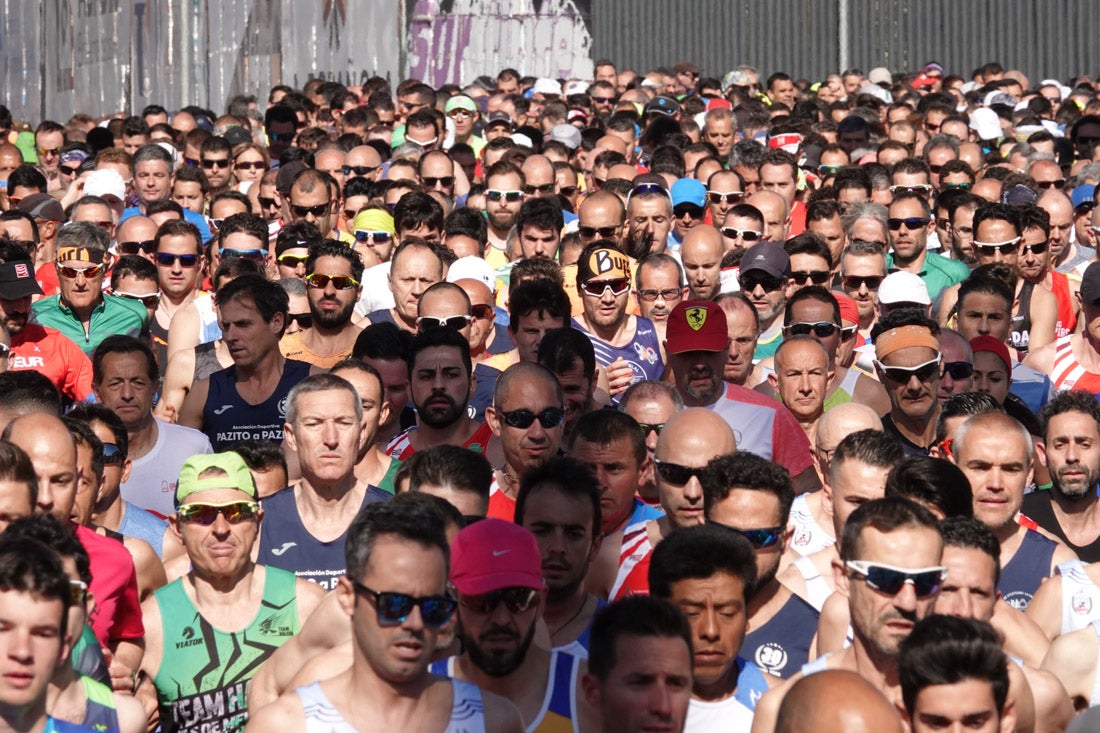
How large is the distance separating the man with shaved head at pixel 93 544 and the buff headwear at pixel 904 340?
4.21 metres

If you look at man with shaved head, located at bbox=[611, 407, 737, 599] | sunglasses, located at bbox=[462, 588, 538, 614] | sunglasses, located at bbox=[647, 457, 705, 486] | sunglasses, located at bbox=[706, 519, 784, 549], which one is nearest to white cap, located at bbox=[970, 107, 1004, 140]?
man with shaved head, located at bbox=[611, 407, 737, 599]

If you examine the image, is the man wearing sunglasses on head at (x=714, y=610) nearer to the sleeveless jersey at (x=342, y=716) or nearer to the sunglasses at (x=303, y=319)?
the sleeveless jersey at (x=342, y=716)

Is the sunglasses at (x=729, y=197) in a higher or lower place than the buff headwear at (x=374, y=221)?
higher

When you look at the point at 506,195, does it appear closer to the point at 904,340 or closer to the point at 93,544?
the point at 904,340

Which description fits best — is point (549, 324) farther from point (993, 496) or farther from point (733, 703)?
point (733, 703)

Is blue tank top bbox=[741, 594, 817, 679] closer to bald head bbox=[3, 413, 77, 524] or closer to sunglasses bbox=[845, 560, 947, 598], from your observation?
sunglasses bbox=[845, 560, 947, 598]

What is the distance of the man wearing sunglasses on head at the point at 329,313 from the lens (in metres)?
10.5

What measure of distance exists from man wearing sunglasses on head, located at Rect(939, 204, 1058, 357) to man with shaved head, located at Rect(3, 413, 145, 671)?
20.8ft

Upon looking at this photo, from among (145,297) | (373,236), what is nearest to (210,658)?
(145,297)

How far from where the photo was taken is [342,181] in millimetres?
15750

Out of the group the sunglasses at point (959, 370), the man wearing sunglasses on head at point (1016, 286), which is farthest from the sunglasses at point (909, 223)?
the sunglasses at point (959, 370)

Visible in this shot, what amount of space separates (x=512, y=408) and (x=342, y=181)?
306 inches

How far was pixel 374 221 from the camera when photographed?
13156 millimetres

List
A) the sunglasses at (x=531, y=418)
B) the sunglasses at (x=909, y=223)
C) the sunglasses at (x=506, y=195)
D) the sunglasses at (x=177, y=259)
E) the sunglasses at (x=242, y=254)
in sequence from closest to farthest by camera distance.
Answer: the sunglasses at (x=531, y=418) < the sunglasses at (x=177, y=259) < the sunglasses at (x=242, y=254) < the sunglasses at (x=909, y=223) < the sunglasses at (x=506, y=195)
